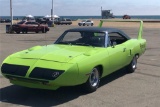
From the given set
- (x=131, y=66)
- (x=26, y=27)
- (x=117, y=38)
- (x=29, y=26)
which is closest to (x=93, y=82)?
(x=117, y=38)

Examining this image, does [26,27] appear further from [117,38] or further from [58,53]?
[58,53]

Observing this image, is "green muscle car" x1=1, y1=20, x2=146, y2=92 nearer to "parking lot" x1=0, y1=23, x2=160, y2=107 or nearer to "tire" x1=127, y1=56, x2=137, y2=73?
"parking lot" x1=0, y1=23, x2=160, y2=107

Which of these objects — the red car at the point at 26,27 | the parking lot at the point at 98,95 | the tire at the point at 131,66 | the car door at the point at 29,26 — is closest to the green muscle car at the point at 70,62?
the parking lot at the point at 98,95

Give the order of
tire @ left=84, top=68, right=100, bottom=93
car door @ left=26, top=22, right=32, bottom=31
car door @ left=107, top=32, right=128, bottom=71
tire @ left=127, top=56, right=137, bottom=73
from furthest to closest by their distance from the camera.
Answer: car door @ left=26, top=22, right=32, bottom=31 < tire @ left=127, top=56, right=137, bottom=73 < car door @ left=107, top=32, right=128, bottom=71 < tire @ left=84, top=68, right=100, bottom=93

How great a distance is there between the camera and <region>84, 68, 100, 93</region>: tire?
6.28 metres

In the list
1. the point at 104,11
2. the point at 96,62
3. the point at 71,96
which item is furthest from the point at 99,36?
the point at 104,11

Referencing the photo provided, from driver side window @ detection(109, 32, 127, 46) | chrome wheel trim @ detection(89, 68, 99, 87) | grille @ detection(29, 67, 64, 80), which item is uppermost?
driver side window @ detection(109, 32, 127, 46)

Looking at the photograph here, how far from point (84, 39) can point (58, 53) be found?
4.39ft

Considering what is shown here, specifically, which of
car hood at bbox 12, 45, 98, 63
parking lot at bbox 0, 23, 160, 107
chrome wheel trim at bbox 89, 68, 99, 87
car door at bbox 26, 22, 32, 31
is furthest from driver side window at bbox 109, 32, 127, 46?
car door at bbox 26, 22, 32, 31

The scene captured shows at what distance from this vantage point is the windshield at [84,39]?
7276 millimetres

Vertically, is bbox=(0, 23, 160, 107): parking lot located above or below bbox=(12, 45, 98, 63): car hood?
below

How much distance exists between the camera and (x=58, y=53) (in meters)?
6.30

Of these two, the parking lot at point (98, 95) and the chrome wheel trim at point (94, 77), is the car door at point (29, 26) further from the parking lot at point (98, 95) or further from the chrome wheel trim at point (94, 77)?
the chrome wheel trim at point (94, 77)

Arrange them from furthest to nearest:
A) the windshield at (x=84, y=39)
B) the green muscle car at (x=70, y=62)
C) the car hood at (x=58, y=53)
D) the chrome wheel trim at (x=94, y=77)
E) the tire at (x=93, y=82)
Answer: the windshield at (x=84, y=39) → the chrome wheel trim at (x=94, y=77) → the tire at (x=93, y=82) → the car hood at (x=58, y=53) → the green muscle car at (x=70, y=62)
